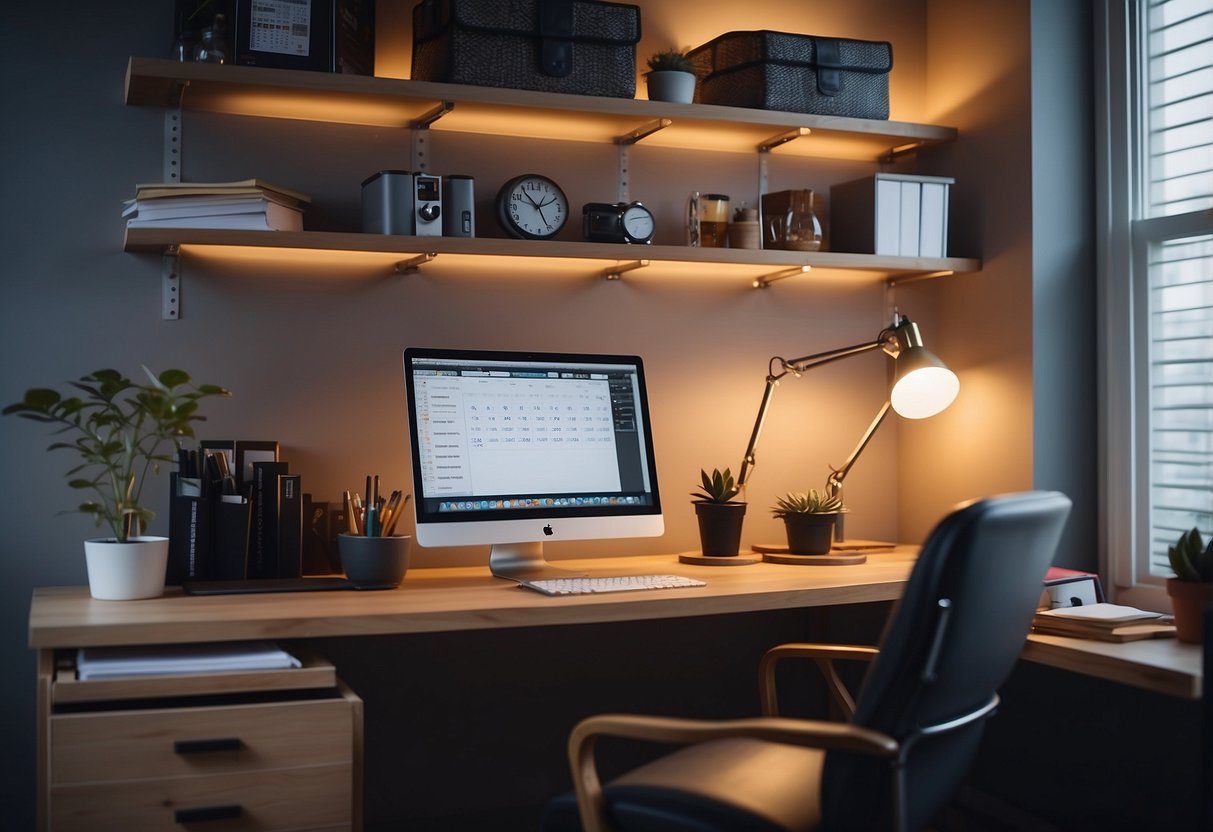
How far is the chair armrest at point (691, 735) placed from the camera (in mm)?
1530

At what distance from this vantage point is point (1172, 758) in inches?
101

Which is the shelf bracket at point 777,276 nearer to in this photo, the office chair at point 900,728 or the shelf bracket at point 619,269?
the shelf bracket at point 619,269

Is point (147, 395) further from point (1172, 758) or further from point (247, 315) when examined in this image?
point (1172, 758)

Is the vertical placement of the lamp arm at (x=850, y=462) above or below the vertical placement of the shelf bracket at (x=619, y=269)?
below

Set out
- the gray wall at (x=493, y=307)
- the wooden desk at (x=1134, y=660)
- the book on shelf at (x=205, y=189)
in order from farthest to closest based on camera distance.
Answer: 1. the gray wall at (x=493, y=307)
2. the book on shelf at (x=205, y=189)
3. the wooden desk at (x=1134, y=660)

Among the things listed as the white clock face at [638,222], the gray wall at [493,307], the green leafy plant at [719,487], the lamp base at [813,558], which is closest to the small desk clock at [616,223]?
the white clock face at [638,222]

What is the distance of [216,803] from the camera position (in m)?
1.77

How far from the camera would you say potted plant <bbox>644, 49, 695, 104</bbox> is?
9.07 ft

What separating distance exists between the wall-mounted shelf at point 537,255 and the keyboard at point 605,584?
753 millimetres

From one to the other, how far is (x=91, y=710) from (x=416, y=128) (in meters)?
1.50

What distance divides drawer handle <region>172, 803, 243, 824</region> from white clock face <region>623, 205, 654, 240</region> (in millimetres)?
1548

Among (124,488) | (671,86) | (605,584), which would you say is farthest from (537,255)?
(124,488)

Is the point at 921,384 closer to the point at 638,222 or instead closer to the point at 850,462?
the point at 850,462

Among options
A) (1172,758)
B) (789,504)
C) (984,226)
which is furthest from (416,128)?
(1172,758)
